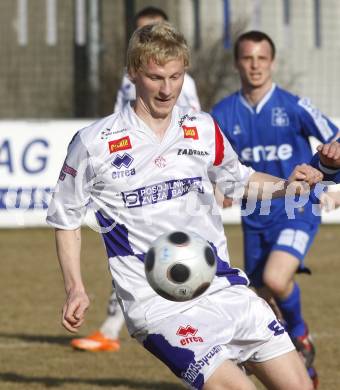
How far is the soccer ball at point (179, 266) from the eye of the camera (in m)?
4.48

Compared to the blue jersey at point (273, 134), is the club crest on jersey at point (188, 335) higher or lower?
lower

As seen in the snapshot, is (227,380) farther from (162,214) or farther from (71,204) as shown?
(71,204)

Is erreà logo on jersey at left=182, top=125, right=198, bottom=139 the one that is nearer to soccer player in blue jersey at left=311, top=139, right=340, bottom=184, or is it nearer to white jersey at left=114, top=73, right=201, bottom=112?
soccer player in blue jersey at left=311, top=139, right=340, bottom=184

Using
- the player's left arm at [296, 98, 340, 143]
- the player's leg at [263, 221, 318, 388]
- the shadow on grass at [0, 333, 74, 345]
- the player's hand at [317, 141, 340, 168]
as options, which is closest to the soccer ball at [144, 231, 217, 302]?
the player's hand at [317, 141, 340, 168]

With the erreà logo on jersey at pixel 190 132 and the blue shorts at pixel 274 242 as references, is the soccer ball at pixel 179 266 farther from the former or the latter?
the blue shorts at pixel 274 242

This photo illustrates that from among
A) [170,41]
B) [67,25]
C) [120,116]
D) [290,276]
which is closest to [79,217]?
[120,116]

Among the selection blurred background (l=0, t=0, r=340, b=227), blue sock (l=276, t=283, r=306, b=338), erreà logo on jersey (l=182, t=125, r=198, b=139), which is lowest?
blue sock (l=276, t=283, r=306, b=338)

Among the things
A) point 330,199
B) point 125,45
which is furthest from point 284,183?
point 125,45

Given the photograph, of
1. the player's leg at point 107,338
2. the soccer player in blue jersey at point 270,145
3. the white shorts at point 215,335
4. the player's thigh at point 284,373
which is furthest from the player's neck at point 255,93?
the player's thigh at point 284,373

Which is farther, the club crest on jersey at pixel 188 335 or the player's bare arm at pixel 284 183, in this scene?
the player's bare arm at pixel 284 183

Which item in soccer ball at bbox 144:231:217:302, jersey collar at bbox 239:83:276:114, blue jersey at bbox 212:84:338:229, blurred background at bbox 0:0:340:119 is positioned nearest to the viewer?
soccer ball at bbox 144:231:217:302

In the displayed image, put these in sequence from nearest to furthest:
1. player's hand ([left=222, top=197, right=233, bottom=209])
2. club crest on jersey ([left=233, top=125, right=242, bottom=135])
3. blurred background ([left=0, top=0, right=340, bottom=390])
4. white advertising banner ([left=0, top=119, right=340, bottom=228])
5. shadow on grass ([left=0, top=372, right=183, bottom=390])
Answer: player's hand ([left=222, top=197, right=233, bottom=209])
shadow on grass ([left=0, top=372, right=183, bottom=390])
club crest on jersey ([left=233, top=125, right=242, bottom=135])
blurred background ([left=0, top=0, right=340, bottom=390])
white advertising banner ([left=0, top=119, right=340, bottom=228])

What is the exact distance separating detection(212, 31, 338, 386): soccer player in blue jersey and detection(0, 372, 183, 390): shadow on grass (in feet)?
3.11

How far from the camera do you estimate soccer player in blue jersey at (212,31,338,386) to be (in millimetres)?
7438
